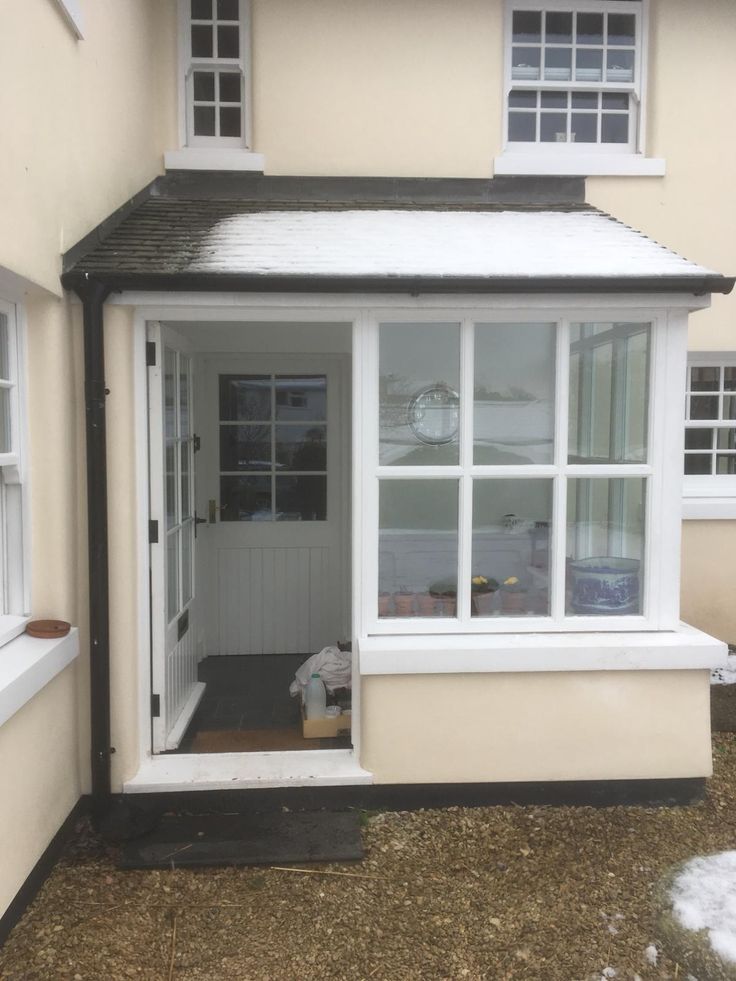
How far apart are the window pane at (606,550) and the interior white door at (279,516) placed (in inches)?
97.1

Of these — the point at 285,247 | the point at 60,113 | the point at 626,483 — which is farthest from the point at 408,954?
the point at 60,113

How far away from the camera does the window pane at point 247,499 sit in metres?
6.29

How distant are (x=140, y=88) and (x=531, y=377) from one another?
136 inches

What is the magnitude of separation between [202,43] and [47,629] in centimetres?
466

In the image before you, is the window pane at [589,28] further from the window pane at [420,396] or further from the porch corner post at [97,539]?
the porch corner post at [97,539]

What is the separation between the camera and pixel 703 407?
6371 millimetres

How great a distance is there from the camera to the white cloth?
5.00 m

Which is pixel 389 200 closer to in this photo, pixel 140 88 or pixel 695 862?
pixel 140 88

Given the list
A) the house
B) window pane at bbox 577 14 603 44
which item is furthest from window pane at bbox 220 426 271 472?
window pane at bbox 577 14 603 44

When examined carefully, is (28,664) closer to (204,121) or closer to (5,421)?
(5,421)

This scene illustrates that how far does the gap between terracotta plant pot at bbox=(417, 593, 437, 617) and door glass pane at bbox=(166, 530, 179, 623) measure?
1.57m

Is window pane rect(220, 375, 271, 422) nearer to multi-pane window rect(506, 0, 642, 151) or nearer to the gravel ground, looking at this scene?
multi-pane window rect(506, 0, 642, 151)

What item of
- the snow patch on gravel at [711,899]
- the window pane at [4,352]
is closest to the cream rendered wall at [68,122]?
the window pane at [4,352]

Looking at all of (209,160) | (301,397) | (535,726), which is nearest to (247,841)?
(535,726)
